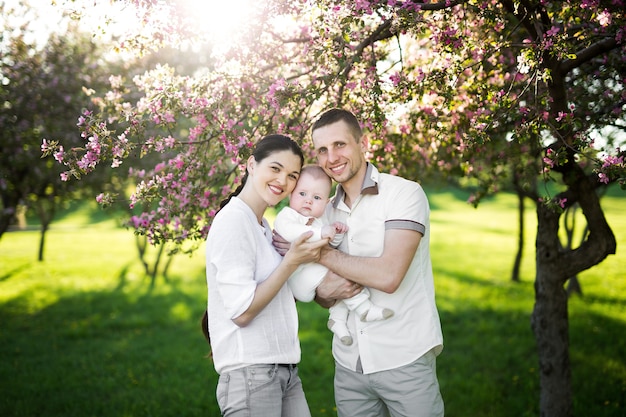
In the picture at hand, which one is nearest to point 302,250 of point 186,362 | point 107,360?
point 186,362

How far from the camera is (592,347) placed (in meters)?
8.37

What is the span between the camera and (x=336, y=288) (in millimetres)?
3232

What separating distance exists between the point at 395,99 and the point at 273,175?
1450mm

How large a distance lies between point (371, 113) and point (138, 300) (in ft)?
32.8

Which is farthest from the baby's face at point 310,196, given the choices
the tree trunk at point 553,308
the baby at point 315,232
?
the tree trunk at point 553,308

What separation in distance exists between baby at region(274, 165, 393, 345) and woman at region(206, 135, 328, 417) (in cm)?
18

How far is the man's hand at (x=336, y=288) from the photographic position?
3227mm

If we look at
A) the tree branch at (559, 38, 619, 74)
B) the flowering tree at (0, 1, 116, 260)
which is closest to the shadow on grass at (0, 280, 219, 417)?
the flowering tree at (0, 1, 116, 260)

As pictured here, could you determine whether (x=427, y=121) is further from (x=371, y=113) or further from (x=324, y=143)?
(x=324, y=143)

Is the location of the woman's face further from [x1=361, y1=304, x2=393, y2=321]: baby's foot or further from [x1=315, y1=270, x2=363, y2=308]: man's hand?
[x1=361, y1=304, x2=393, y2=321]: baby's foot

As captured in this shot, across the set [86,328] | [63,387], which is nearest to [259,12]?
[63,387]

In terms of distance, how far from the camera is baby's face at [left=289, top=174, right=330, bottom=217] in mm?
3449

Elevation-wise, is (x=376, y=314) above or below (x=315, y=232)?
below

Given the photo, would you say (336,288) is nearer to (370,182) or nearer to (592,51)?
(370,182)
